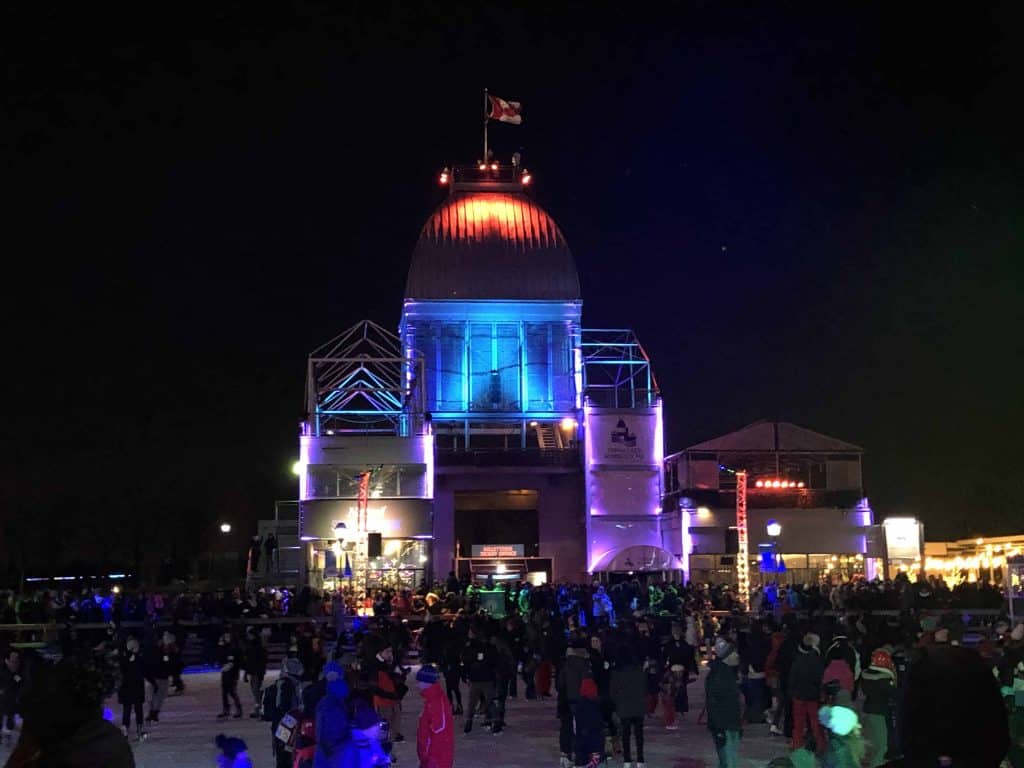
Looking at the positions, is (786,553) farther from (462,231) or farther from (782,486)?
(462,231)

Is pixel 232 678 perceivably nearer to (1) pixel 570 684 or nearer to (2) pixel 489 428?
(1) pixel 570 684

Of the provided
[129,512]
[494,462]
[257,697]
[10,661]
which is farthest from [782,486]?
[129,512]

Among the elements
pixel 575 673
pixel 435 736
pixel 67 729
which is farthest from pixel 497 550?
pixel 67 729

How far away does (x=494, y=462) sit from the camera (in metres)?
52.0

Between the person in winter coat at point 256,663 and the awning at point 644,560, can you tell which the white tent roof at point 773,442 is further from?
the person in winter coat at point 256,663

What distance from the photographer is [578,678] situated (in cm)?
1564

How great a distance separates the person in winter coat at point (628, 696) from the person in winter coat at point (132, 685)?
777cm

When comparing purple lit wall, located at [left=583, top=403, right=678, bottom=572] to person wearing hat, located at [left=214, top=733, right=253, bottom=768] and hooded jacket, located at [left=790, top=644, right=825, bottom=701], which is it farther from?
person wearing hat, located at [left=214, top=733, right=253, bottom=768]

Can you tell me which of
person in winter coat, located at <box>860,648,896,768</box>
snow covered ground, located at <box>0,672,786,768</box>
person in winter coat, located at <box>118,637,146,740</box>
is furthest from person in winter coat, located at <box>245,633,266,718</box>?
person in winter coat, located at <box>860,648,896,768</box>

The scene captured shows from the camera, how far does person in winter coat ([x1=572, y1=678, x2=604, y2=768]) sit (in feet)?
49.9

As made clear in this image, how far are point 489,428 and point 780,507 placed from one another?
47.0 feet

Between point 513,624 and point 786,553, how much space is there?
80.8 ft

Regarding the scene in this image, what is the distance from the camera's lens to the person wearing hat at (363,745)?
34.2 feet

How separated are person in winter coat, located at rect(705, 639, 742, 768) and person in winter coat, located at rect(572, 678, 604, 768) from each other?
4.90 feet
